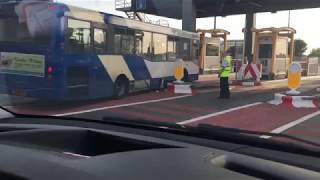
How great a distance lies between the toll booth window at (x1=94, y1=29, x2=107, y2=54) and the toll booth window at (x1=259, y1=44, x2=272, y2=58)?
47.8ft

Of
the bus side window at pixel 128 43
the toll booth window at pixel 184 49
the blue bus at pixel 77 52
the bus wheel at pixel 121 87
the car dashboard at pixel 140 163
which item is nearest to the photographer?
the car dashboard at pixel 140 163

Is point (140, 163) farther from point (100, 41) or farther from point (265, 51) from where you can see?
point (265, 51)

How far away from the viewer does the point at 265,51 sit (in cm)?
2620

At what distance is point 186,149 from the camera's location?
2.22 metres

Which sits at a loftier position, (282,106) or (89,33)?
(89,33)

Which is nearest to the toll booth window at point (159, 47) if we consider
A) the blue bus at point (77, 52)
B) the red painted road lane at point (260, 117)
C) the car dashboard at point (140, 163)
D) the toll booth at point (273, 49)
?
the blue bus at point (77, 52)

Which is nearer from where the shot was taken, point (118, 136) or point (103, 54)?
point (118, 136)

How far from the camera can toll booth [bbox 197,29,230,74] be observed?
91.0 ft

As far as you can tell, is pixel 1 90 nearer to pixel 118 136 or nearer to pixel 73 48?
pixel 118 136

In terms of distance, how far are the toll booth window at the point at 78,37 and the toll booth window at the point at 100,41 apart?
304 millimetres

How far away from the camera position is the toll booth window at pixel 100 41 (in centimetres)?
1273

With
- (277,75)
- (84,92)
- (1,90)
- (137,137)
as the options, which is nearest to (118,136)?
(137,137)

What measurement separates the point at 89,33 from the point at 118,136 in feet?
32.8

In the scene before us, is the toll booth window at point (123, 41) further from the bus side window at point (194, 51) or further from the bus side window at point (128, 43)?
the bus side window at point (194, 51)
